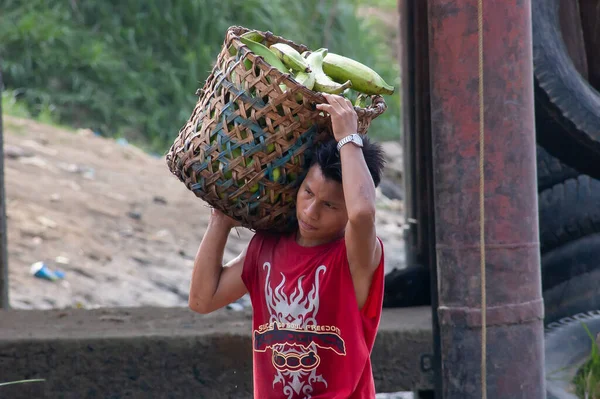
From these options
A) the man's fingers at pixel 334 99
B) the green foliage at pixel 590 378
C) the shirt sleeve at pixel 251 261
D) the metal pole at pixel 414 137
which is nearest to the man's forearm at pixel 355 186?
the man's fingers at pixel 334 99

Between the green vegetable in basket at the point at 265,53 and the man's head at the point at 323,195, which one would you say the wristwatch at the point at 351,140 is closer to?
the man's head at the point at 323,195

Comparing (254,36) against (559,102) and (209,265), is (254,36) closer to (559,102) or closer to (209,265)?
(209,265)

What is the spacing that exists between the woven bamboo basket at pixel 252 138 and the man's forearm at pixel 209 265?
0.57 feet

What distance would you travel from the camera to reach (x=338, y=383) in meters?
2.57

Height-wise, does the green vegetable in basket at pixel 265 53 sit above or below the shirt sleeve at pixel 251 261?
above

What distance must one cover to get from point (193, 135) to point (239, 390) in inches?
66.9

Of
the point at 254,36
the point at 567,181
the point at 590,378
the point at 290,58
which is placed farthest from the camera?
the point at 567,181

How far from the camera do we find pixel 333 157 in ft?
8.23

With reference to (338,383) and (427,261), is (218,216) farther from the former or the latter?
(427,261)

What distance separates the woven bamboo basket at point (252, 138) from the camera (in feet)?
8.06

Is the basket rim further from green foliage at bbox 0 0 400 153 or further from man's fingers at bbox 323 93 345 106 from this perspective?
green foliage at bbox 0 0 400 153

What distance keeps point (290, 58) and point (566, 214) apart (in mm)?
2371

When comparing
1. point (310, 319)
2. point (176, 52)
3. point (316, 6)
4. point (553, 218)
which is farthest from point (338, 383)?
point (316, 6)

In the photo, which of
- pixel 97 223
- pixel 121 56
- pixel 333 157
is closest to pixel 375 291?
pixel 333 157
